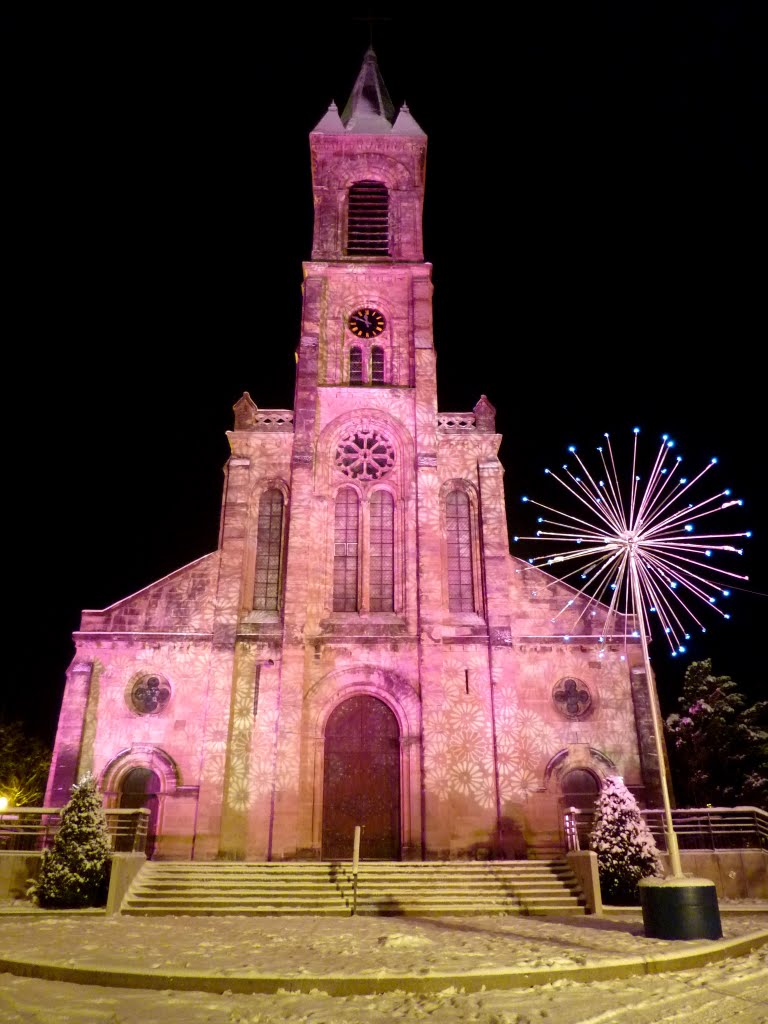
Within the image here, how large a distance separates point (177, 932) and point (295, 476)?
12.8 metres

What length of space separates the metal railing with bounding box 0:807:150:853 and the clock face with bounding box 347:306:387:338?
51.5 feet

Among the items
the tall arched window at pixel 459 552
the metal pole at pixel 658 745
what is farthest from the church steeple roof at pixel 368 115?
the metal pole at pixel 658 745

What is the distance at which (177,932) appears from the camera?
30.9ft

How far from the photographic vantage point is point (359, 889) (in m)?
13.2

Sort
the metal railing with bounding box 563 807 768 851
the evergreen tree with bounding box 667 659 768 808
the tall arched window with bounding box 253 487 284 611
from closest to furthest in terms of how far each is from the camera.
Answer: the metal railing with bounding box 563 807 768 851 → the tall arched window with bounding box 253 487 284 611 → the evergreen tree with bounding box 667 659 768 808

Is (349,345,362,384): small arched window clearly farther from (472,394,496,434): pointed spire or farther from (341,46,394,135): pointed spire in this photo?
(341,46,394,135): pointed spire

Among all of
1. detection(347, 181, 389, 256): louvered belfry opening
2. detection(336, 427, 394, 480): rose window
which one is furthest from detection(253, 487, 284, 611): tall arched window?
detection(347, 181, 389, 256): louvered belfry opening

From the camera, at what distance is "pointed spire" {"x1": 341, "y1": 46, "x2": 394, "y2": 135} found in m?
26.6

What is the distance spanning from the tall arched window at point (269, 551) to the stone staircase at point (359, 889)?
279 inches

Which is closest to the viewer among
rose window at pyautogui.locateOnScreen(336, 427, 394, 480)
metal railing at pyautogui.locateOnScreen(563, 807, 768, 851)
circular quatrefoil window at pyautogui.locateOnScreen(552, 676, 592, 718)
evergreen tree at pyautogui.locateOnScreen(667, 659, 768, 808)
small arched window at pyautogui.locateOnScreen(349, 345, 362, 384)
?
metal railing at pyautogui.locateOnScreen(563, 807, 768, 851)

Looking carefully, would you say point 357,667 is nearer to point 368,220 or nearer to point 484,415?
point 484,415

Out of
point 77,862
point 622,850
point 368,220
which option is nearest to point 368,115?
point 368,220

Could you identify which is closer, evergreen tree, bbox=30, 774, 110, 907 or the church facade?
evergreen tree, bbox=30, 774, 110, 907

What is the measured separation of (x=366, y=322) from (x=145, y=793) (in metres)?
15.8
